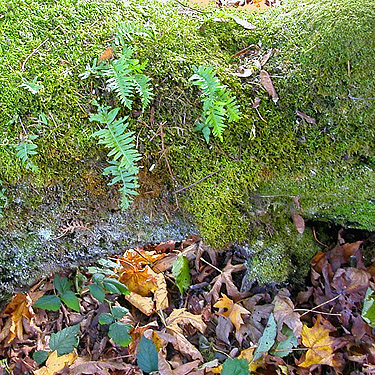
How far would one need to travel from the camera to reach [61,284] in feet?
10.7

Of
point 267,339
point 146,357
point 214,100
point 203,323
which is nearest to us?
point 214,100

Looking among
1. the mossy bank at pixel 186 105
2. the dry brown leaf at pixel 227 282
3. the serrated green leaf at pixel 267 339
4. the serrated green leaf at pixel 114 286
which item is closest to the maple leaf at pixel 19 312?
the serrated green leaf at pixel 114 286

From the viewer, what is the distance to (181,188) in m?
2.52

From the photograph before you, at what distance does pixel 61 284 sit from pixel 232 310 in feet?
5.02

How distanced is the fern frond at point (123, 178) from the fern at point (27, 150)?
44 cm

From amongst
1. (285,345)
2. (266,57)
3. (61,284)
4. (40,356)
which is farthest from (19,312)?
(266,57)

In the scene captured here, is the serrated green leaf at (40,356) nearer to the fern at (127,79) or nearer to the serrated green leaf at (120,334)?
the serrated green leaf at (120,334)

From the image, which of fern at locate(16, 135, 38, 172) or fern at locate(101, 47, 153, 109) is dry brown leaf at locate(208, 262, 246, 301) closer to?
fern at locate(101, 47, 153, 109)

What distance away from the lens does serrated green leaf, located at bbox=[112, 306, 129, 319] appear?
10.7 ft

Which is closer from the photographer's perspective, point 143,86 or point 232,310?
point 143,86

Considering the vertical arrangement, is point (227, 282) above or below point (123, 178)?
below

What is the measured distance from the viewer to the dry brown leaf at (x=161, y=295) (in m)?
3.45

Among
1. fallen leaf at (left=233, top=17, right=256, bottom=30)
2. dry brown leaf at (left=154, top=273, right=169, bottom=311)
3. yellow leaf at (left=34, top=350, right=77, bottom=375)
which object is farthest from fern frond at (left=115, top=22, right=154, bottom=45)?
yellow leaf at (left=34, top=350, right=77, bottom=375)

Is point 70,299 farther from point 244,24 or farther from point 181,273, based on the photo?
point 244,24
